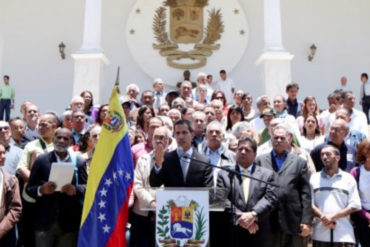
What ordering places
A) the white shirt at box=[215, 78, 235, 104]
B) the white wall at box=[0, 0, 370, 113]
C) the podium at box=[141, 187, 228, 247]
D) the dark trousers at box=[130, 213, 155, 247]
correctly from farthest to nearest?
1. the white wall at box=[0, 0, 370, 113]
2. the white shirt at box=[215, 78, 235, 104]
3. the dark trousers at box=[130, 213, 155, 247]
4. the podium at box=[141, 187, 228, 247]

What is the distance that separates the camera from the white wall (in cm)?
1547

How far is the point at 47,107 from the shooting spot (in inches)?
610

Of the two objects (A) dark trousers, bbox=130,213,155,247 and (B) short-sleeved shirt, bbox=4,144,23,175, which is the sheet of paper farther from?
(B) short-sleeved shirt, bbox=4,144,23,175

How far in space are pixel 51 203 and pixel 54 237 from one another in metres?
0.33

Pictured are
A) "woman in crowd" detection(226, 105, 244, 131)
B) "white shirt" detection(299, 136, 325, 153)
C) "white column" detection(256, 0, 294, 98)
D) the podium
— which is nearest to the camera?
the podium

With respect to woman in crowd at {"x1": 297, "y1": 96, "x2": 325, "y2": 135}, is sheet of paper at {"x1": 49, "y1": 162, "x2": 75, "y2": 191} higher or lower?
lower

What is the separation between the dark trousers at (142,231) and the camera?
5.53 metres

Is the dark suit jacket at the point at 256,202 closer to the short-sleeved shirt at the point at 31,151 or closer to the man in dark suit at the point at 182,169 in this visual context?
the man in dark suit at the point at 182,169

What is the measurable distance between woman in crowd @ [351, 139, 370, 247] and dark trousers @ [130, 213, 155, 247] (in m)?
2.10

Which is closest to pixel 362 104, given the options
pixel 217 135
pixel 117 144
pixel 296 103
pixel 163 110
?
pixel 296 103

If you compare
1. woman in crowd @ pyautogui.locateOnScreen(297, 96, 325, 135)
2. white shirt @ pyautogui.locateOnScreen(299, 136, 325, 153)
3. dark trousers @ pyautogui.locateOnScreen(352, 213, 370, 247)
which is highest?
woman in crowd @ pyautogui.locateOnScreen(297, 96, 325, 135)

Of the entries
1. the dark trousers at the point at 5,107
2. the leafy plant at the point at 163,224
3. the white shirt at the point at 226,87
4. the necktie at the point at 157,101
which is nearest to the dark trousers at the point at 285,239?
the leafy plant at the point at 163,224

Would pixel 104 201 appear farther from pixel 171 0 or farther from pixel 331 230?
pixel 171 0

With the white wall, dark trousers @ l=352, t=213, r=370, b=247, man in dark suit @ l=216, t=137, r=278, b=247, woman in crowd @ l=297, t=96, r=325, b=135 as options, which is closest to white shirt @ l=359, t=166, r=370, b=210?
dark trousers @ l=352, t=213, r=370, b=247
